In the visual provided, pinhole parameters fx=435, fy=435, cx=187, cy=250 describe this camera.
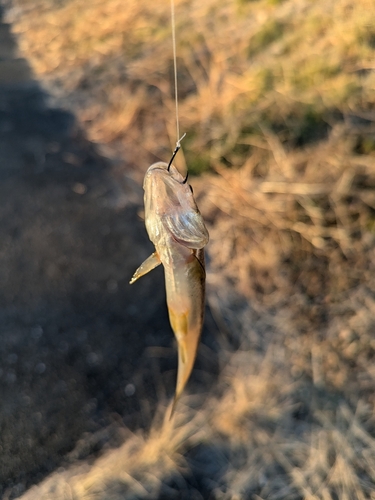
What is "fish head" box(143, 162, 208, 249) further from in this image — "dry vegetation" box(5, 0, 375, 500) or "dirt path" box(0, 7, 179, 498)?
"dirt path" box(0, 7, 179, 498)

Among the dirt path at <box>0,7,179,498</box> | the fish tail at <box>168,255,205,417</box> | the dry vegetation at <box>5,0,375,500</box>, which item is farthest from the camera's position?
the dirt path at <box>0,7,179,498</box>

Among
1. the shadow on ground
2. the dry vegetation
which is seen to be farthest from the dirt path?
the dry vegetation

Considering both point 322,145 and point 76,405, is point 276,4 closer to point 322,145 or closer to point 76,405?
point 322,145

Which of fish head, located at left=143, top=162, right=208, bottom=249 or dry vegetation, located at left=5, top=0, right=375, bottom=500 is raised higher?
fish head, located at left=143, top=162, right=208, bottom=249

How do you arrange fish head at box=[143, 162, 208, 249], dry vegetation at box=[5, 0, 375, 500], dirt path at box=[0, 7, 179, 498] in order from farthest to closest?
dirt path at box=[0, 7, 179, 498]
dry vegetation at box=[5, 0, 375, 500]
fish head at box=[143, 162, 208, 249]

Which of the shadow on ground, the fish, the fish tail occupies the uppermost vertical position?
the fish

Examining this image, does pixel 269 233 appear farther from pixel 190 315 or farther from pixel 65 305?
pixel 190 315

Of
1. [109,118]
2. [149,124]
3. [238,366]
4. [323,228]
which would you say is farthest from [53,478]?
[109,118]
